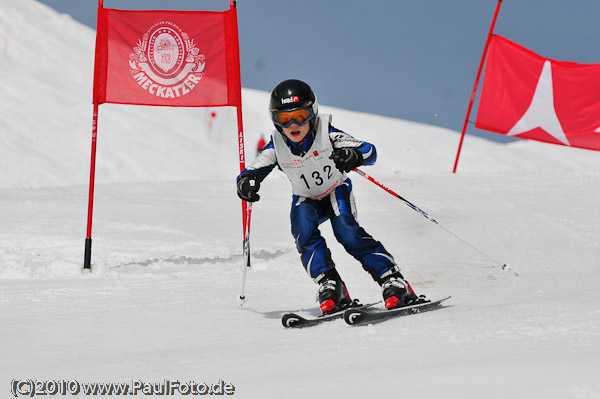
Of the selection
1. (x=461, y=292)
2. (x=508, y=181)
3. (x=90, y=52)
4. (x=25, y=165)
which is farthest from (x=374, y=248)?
(x=90, y=52)

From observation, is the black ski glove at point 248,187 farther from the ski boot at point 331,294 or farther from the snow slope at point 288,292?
the snow slope at point 288,292

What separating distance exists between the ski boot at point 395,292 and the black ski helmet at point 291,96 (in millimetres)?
1060

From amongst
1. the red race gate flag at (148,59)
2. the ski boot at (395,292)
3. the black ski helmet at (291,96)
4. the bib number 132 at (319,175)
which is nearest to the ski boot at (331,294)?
the ski boot at (395,292)

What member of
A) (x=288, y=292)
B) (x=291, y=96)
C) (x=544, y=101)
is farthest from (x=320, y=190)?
(x=544, y=101)

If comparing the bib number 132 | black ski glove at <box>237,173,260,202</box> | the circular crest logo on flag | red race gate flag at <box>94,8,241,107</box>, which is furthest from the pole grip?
the bib number 132

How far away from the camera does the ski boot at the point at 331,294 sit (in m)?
4.05

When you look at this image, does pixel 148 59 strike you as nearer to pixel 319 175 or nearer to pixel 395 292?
pixel 319 175

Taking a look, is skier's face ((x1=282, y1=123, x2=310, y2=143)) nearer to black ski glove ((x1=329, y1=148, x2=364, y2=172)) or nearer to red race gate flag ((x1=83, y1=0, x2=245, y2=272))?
black ski glove ((x1=329, y1=148, x2=364, y2=172))

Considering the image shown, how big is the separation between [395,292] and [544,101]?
31.8 ft

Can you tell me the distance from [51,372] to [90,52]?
32065 mm

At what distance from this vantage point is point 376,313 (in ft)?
12.1

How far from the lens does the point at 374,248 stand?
A: 4148 mm

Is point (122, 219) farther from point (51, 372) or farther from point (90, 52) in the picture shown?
point (90, 52)

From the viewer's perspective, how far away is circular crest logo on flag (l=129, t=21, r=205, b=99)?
20.5ft
